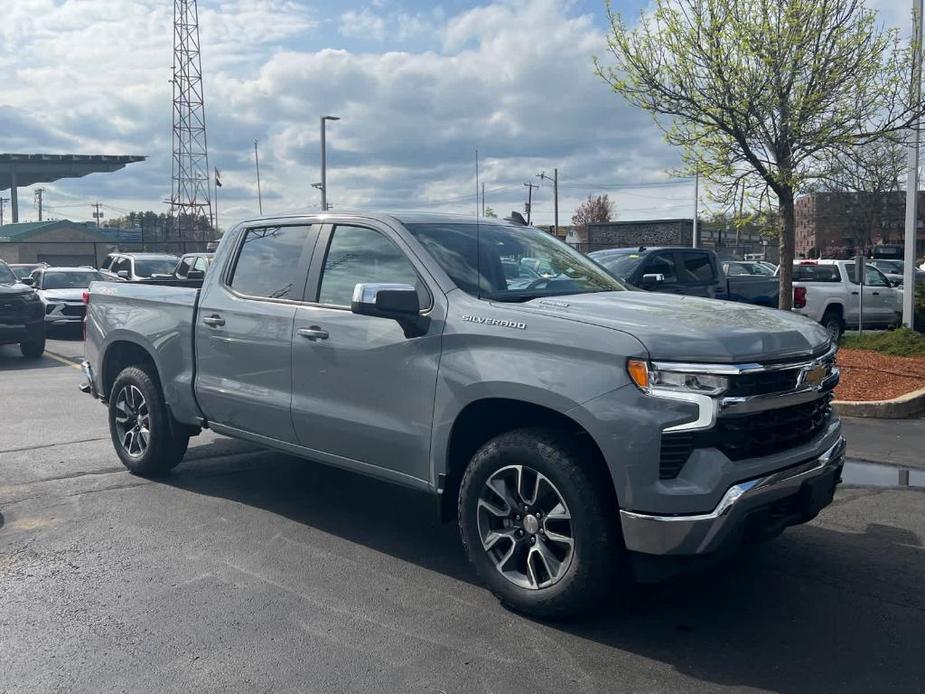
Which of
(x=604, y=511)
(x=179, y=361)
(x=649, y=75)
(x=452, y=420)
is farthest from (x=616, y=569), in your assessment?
(x=649, y=75)

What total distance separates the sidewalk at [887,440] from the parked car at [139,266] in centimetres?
1589

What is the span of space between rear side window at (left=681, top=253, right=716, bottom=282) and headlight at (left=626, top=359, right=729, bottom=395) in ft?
32.7

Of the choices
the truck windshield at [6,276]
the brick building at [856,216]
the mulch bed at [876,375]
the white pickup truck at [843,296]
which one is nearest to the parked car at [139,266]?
the truck windshield at [6,276]

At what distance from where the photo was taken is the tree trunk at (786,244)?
11.5 meters

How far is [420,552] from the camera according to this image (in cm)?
515

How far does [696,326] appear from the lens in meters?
3.95

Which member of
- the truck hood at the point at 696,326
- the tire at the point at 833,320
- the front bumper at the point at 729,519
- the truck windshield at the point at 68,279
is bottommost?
the front bumper at the point at 729,519

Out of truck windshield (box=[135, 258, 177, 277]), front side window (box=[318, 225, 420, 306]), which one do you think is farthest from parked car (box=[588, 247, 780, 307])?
truck windshield (box=[135, 258, 177, 277])

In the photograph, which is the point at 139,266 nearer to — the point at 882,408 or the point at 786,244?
the point at 786,244

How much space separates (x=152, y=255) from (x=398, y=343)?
59.5ft

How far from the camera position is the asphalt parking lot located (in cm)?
367

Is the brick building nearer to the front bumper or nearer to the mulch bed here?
the mulch bed

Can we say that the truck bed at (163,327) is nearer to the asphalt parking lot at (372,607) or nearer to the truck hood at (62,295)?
the asphalt parking lot at (372,607)

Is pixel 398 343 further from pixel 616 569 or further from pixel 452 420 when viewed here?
pixel 616 569
